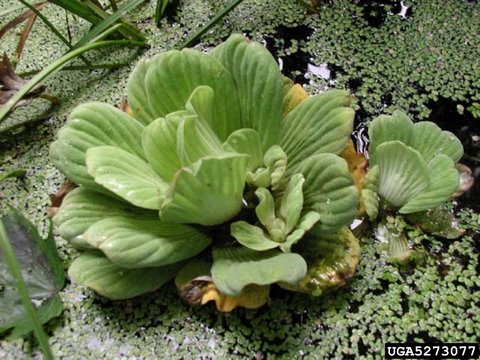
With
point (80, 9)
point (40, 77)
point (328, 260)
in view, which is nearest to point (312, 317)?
point (328, 260)

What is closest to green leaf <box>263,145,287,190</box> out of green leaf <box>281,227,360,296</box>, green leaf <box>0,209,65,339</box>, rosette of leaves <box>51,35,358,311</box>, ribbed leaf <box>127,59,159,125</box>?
rosette of leaves <box>51,35,358,311</box>

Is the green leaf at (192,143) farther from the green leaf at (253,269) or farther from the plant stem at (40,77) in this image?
the plant stem at (40,77)

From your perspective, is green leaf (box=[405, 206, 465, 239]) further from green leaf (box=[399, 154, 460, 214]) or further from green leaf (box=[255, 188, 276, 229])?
green leaf (box=[255, 188, 276, 229])

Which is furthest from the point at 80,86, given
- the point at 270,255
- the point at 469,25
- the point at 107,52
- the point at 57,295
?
the point at 469,25

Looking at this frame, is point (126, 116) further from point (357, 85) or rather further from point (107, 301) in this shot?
point (357, 85)

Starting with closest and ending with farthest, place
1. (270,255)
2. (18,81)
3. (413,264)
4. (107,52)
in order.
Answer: (270,255) → (413,264) → (18,81) → (107,52)

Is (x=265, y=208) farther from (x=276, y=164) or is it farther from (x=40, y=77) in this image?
(x=40, y=77)
